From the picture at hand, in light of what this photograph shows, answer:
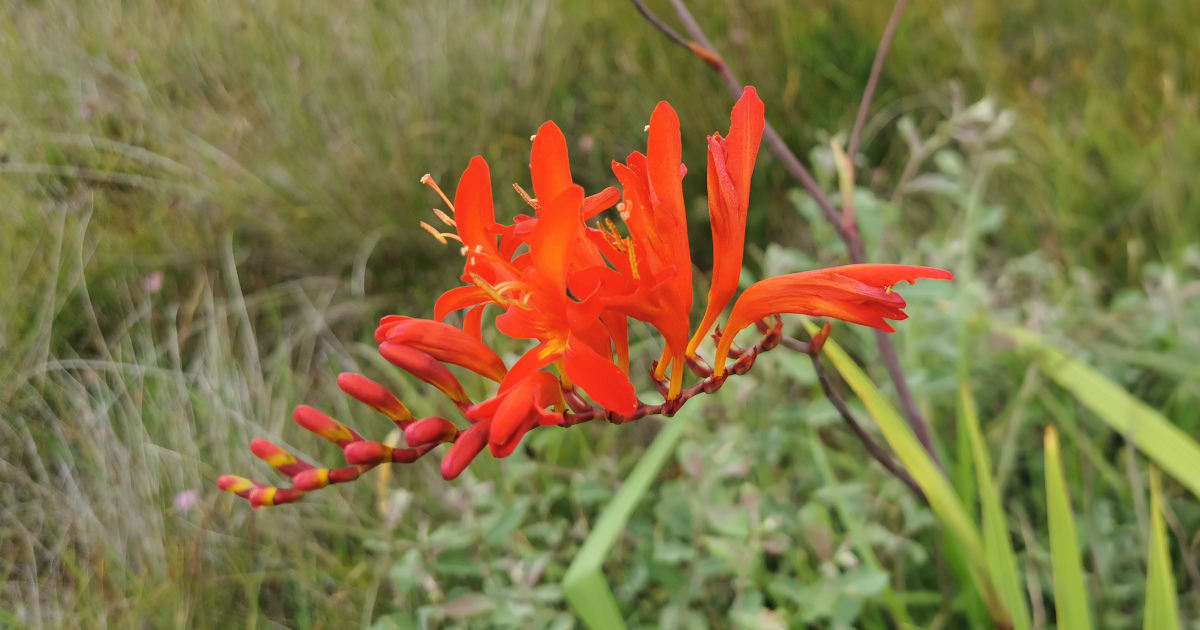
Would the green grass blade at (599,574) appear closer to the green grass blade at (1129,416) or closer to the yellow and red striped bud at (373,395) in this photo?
the yellow and red striped bud at (373,395)

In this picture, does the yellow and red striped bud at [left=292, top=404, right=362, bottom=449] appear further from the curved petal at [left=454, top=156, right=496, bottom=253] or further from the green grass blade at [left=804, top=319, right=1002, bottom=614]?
the green grass blade at [left=804, top=319, right=1002, bottom=614]

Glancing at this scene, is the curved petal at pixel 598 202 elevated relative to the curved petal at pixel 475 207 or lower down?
elevated

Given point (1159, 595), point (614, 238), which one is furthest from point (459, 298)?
point (1159, 595)

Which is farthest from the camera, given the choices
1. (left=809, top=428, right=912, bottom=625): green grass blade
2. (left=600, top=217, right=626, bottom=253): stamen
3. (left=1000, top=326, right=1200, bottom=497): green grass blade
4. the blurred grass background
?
the blurred grass background

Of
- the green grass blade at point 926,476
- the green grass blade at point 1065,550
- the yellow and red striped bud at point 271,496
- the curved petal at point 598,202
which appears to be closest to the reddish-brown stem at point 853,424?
the green grass blade at point 926,476

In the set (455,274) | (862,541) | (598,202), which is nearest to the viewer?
(598,202)

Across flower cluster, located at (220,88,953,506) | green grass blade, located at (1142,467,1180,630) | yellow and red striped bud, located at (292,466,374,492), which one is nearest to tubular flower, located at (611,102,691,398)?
flower cluster, located at (220,88,953,506)

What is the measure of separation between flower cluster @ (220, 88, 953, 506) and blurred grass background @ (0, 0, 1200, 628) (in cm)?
49

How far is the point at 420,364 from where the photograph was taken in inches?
22.8

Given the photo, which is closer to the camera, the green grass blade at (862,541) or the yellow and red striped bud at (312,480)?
the yellow and red striped bud at (312,480)

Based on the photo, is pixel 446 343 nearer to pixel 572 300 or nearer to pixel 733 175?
pixel 572 300

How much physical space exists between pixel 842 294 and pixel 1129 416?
24.8 inches

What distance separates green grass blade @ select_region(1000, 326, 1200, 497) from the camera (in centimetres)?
86

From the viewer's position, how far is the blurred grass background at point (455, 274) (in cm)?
119
